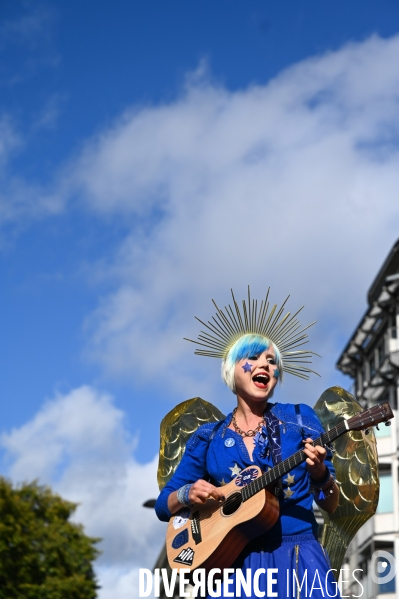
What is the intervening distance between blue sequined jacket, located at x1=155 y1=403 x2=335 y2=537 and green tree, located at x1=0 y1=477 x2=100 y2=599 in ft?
92.8

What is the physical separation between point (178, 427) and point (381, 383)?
113ft

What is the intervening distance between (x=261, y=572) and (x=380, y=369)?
117 ft

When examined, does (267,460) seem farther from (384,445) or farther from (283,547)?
(384,445)

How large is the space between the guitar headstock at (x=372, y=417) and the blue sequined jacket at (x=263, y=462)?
389mm

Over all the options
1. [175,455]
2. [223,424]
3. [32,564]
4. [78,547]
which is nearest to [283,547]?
[223,424]

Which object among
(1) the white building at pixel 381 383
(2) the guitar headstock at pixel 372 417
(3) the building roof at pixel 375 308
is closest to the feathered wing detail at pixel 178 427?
(2) the guitar headstock at pixel 372 417

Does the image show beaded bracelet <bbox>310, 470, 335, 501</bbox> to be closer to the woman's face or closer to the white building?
the woman's face

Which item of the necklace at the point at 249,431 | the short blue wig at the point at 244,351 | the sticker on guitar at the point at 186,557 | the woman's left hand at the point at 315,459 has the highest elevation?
the short blue wig at the point at 244,351

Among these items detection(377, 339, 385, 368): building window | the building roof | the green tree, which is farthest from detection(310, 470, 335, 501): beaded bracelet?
detection(377, 339, 385, 368): building window

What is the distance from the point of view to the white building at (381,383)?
36062 millimetres

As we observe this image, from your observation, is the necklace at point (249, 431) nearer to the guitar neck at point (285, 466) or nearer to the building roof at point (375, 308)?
the guitar neck at point (285, 466)

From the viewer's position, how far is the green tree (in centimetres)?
3369

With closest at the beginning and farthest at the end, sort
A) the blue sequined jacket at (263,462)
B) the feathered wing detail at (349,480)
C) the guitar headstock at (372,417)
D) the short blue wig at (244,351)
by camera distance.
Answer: the guitar headstock at (372,417), the blue sequined jacket at (263,462), the short blue wig at (244,351), the feathered wing detail at (349,480)

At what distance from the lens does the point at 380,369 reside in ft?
133
